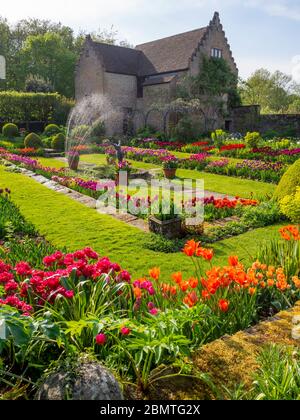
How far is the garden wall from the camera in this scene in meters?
31.0

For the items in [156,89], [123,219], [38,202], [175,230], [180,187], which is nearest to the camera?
[175,230]

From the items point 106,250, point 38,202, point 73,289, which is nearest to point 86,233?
point 106,250

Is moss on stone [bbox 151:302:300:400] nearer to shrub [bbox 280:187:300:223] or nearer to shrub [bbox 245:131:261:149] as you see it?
Result: shrub [bbox 280:187:300:223]

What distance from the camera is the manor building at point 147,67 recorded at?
32875 mm

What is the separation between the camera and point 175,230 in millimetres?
7816

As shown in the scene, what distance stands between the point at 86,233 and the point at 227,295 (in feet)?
15.1

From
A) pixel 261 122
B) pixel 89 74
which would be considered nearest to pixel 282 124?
pixel 261 122

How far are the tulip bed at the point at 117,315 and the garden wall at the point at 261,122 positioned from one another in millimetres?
28778

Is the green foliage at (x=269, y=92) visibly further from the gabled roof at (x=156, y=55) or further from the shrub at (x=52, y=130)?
the shrub at (x=52, y=130)

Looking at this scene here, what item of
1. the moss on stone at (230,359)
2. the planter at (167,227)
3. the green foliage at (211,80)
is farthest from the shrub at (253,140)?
the moss on stone at (230,359)

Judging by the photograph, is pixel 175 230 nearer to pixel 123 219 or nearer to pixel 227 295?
pixel 123 219

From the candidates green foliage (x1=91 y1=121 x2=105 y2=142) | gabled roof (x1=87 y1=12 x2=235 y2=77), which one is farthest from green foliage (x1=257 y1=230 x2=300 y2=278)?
gabled roof (x1=87 y1=12 x2=235 y2=77)

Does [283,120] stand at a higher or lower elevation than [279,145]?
higher

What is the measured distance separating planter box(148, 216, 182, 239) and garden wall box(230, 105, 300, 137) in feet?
85.5
